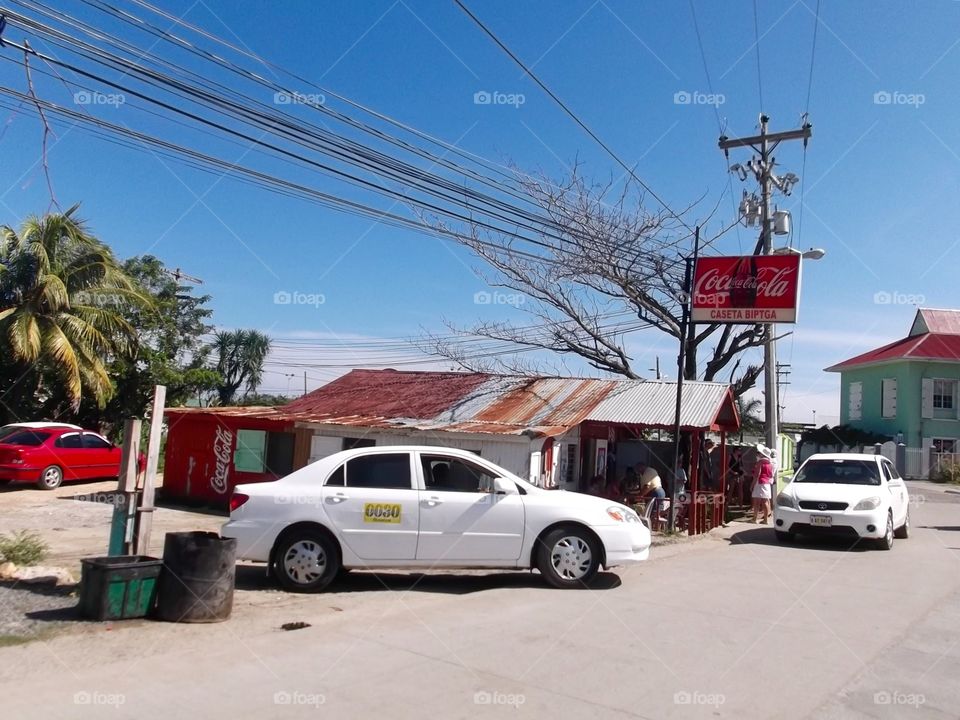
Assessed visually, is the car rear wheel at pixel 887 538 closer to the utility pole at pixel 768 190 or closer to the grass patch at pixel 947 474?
the utility pole at pixel 768 190

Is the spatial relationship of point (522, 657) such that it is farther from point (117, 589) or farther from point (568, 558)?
point (117, 589)

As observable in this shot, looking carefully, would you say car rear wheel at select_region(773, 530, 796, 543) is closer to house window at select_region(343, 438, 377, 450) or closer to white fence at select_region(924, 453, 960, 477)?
house window at select_region(343, 438, 377, 450)

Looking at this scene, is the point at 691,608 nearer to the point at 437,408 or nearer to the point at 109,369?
the point at 437,408

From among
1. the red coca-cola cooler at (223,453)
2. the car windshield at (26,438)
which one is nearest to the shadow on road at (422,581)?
the red coca-cola cooler at (223,453)

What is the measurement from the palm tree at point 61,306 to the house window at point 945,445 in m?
35.8

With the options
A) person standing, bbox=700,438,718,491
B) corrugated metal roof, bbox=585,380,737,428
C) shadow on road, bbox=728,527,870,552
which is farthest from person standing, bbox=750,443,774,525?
shadow on road, bbox=728,527,870,552

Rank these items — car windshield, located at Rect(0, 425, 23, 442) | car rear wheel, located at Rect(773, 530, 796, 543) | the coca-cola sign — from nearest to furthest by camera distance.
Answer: car rear wheel, located at Rect(773, 530, 796, 543)
the coca-cola sign
car windshield, located at Rect(0, 425, 23, 442)

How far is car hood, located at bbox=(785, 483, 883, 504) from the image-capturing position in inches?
536

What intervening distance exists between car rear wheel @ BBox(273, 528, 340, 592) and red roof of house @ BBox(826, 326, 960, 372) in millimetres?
37328

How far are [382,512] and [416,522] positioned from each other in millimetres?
389

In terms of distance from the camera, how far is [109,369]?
26609 millimetres

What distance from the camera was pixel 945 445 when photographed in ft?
130

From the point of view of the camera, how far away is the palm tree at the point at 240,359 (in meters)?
46.3

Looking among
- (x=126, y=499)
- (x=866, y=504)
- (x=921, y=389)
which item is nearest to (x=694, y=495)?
(x=866, y=504)
